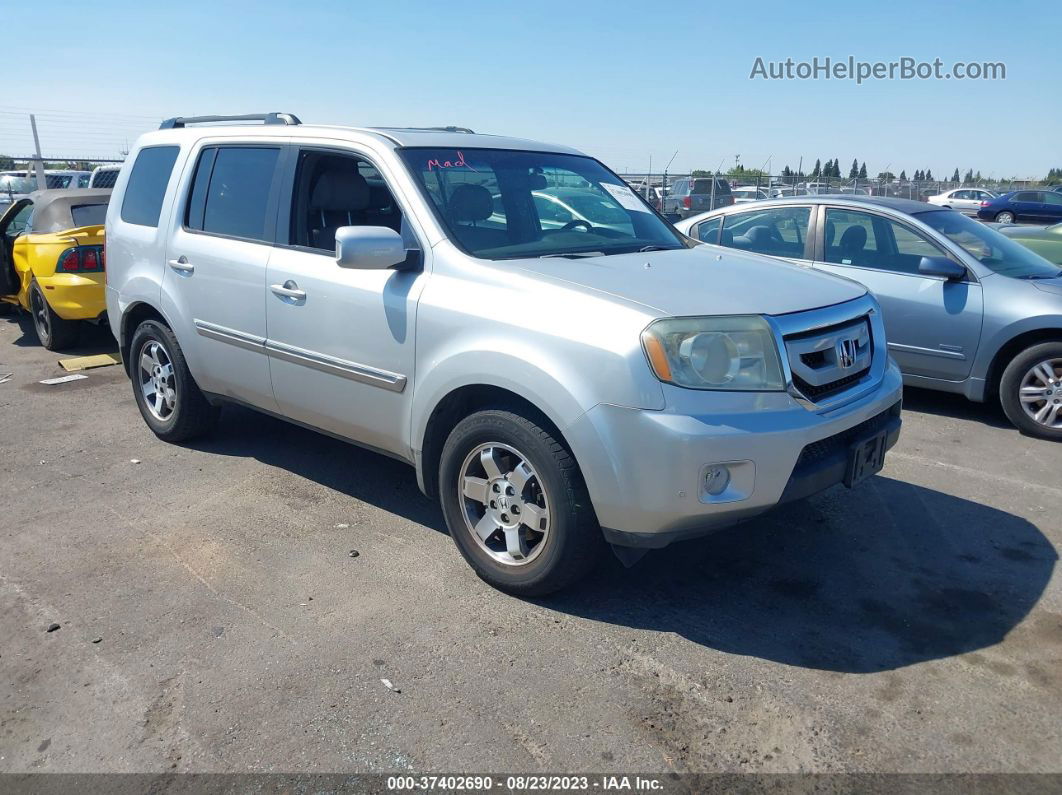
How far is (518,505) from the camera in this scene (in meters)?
3.71

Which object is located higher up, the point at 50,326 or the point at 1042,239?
the point at 1042,239

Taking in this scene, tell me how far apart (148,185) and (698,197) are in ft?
73.9

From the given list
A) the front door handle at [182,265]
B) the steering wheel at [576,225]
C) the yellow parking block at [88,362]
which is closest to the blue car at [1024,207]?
the yellow parking block at [88,362]

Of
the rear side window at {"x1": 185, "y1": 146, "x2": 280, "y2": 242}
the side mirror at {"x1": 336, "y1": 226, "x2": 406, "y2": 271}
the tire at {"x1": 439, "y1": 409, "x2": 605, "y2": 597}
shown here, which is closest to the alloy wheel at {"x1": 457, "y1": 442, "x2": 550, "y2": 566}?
the tire at {"x1": 439, "y1": 409, "x2": 605, "y2": 597}

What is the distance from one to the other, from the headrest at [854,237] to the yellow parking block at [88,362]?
661 centimetres

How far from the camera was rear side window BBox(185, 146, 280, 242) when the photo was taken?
4.80 meters

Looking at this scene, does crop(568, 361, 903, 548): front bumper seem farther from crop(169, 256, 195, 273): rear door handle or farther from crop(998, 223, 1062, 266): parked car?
crop(998, 223, 1062, 266): parked car

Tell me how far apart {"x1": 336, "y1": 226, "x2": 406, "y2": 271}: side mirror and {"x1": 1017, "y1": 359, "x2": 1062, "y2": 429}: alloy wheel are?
4667mm

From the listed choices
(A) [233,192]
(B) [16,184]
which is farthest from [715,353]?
(B) [16,184]

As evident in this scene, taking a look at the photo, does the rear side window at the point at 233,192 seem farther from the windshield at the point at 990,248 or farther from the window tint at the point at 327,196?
the windshield at the point at 990,248

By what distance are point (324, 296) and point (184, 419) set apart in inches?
73.7

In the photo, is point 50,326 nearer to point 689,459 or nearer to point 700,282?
point 700,282

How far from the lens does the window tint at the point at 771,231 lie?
24.2ft

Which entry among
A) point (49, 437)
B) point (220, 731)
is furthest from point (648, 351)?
point (49, 437)
